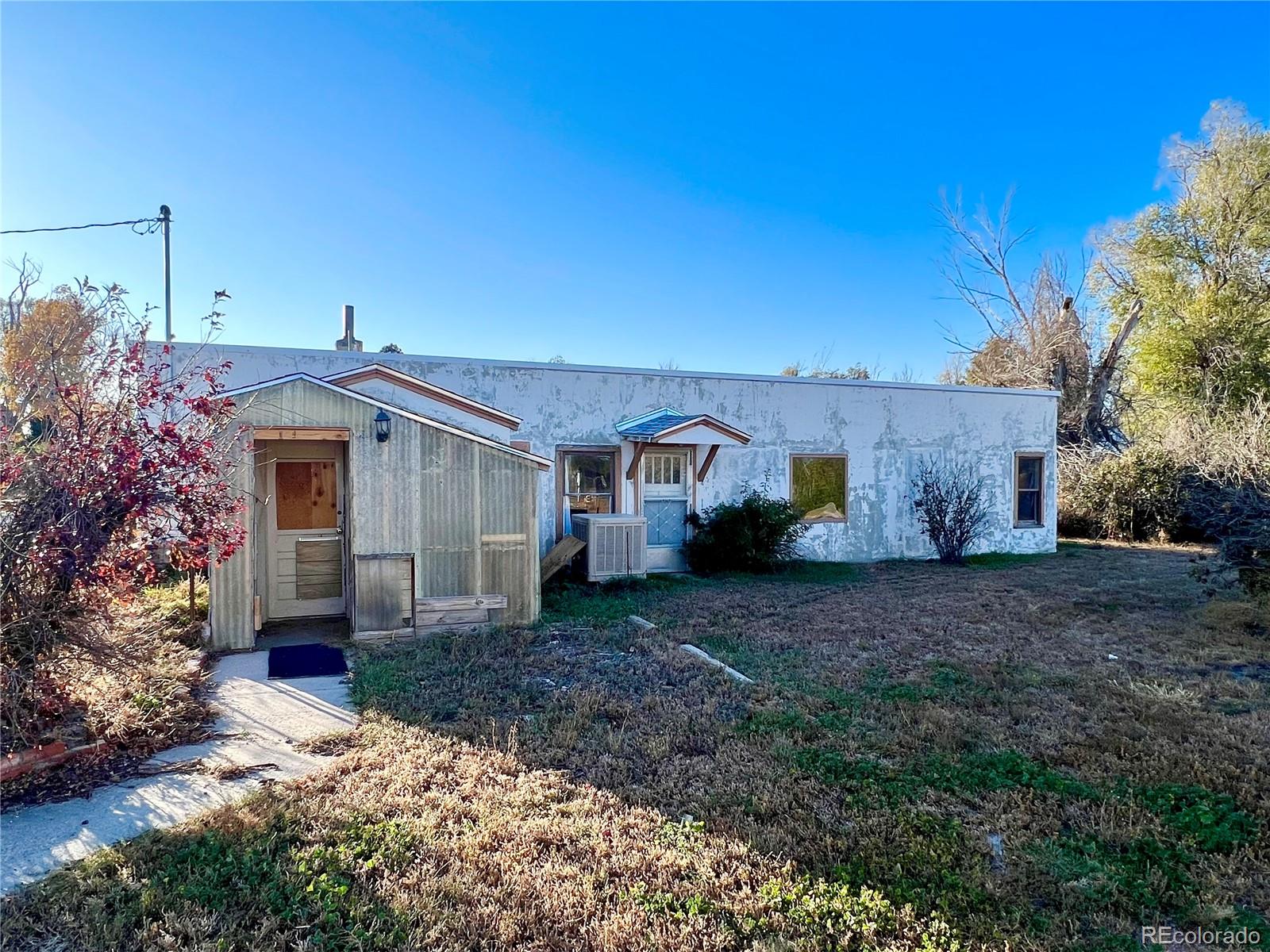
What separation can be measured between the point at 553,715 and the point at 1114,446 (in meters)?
21.4

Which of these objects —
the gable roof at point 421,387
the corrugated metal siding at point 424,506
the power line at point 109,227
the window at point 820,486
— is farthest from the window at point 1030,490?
the power line at point 109,227

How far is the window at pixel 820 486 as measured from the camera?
39.8 feet

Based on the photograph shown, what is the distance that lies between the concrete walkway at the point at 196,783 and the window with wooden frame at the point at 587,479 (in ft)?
17.8

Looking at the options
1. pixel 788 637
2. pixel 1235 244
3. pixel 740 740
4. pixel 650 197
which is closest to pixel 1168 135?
pixel 1235 244

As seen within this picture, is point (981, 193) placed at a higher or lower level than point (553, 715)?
higher

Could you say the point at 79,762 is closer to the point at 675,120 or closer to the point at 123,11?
the point at 123,11

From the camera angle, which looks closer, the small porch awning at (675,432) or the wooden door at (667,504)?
the small porch awning at (675,432)

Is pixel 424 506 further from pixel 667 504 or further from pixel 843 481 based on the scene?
pixel 843 481

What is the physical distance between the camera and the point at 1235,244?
18625 mm

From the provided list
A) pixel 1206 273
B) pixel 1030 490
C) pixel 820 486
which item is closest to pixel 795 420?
pixel 820 486

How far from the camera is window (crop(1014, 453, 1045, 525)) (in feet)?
45.3

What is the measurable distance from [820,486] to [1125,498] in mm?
8960

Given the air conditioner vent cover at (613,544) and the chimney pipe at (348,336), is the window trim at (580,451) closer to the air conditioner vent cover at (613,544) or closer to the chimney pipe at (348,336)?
the air conditioner vent cover at (613,544)

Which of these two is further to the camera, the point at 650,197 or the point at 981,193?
the point at 981,193
